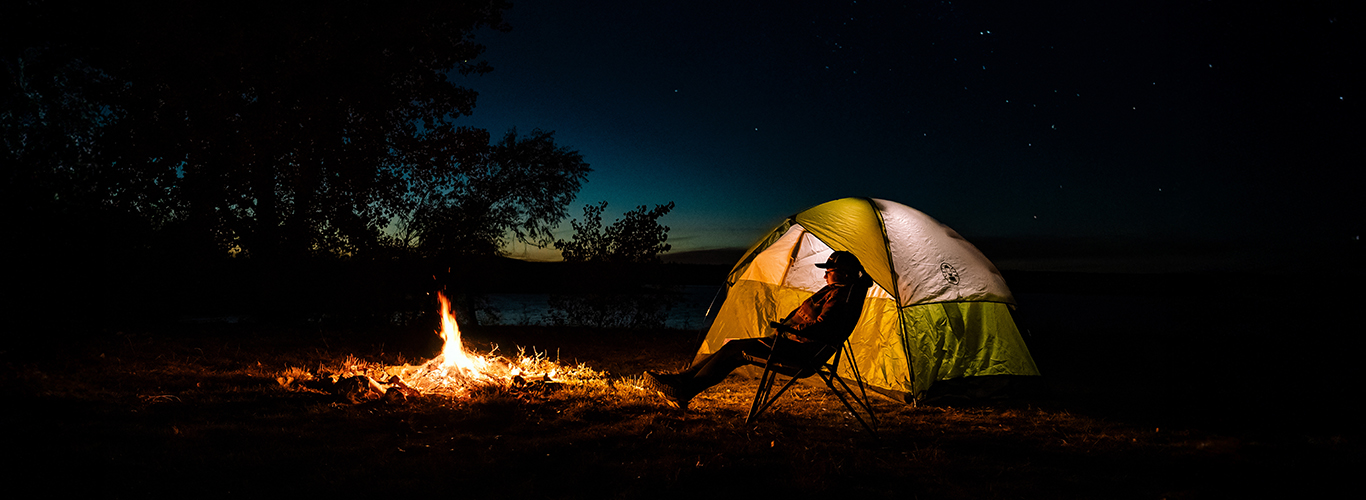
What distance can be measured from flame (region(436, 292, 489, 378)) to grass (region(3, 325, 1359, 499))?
1.70 ft

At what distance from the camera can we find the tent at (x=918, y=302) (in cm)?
559

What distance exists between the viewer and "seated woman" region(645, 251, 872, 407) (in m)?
4.59

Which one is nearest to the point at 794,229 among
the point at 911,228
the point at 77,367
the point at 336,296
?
the point at 911,228

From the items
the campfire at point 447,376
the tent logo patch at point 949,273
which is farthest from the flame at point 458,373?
the tent logo patch at point 949,273

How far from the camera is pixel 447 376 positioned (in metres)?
5.36

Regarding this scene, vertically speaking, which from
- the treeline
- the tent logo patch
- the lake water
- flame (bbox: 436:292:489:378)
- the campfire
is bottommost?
the lake water

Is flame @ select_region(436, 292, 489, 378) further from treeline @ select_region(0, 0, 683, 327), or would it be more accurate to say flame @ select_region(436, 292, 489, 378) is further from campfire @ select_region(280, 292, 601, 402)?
treeline @ select_region(0, 0, 683, 327)

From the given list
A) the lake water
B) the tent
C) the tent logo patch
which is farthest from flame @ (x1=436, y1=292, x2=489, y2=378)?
the tent logo patch

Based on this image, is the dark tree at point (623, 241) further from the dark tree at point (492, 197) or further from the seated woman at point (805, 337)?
the seated woman at point (805, 337)

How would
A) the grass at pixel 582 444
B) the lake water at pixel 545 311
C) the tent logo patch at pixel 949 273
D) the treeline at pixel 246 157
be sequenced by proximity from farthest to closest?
the lake water at pixel 545 311
the treeline at pixel 246 157
the tent logo patch at pixel 949 273
the grass at pixel 582 444

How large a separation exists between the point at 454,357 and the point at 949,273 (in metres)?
4.20

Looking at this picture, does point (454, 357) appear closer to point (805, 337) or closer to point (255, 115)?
point (805, 337)

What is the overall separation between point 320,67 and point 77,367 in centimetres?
475

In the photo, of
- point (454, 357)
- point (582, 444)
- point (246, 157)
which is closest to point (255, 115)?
point (246, 157)
